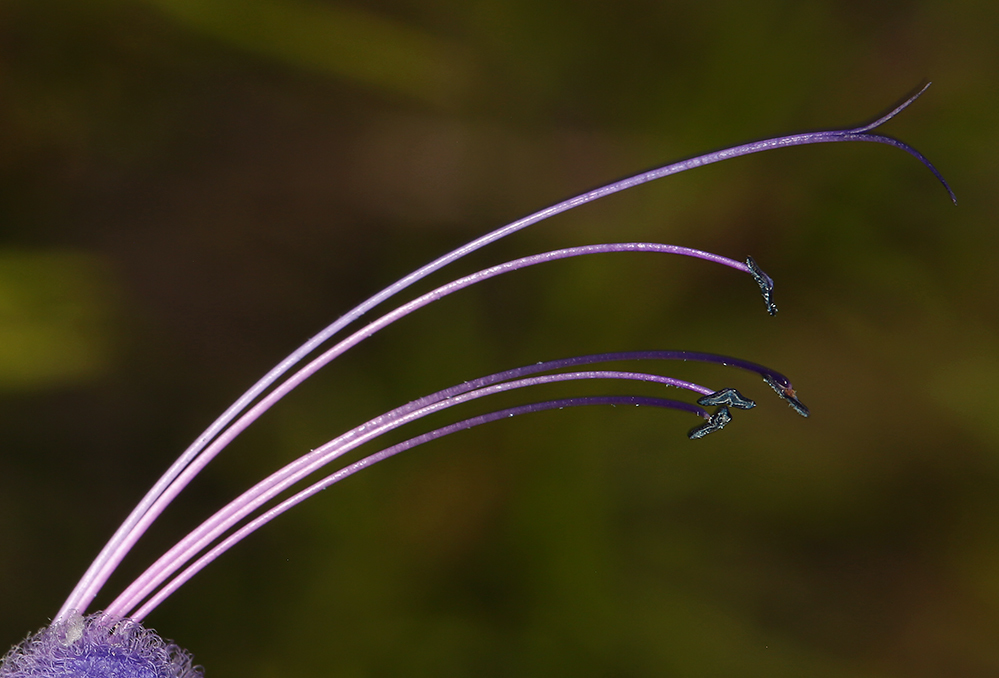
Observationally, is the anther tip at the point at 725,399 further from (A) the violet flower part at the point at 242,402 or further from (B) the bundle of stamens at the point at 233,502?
(A) the violet flower part at the point at 242,402

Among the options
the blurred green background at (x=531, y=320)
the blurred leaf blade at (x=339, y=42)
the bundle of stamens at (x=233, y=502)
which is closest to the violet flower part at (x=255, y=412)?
the bundle of stamens at (x=233, y=502)

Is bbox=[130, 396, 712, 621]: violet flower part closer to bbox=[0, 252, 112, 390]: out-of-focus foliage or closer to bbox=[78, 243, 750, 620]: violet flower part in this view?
bbox=[78, 243, 750, 620]: violet flower part

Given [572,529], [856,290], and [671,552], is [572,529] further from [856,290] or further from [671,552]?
[856,290]

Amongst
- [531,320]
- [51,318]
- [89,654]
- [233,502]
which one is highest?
A: [531,320]

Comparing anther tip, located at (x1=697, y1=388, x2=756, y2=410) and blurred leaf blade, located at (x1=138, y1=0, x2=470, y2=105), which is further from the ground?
blurred leaf blade, located at (x1=138, y1=0, x2=470, y2=105)

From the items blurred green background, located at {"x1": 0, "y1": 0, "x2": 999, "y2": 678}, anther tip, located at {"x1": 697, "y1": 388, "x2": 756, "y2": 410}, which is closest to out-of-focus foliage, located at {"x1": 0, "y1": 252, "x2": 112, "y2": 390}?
blurred green background, located at {"x1": 0, "y1": 0, "x2": 999, "y2": 678}

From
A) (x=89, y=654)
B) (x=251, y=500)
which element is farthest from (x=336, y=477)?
(x=89, y=654)

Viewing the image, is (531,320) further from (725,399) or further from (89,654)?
(89,654)
